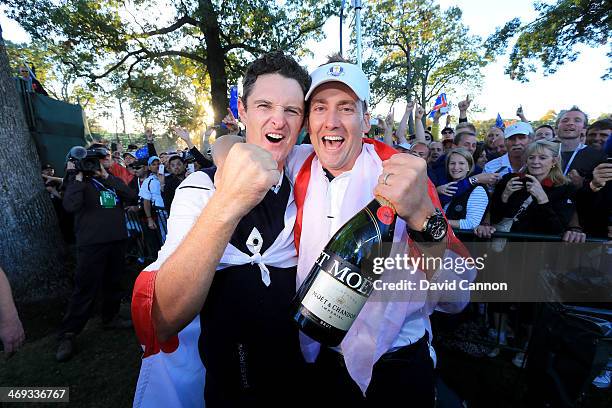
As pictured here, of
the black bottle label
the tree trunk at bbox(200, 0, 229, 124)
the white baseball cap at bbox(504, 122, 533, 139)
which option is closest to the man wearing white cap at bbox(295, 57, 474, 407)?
the black bottle label

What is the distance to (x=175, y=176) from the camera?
276 inches

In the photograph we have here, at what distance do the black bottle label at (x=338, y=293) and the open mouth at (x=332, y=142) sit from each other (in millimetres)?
777

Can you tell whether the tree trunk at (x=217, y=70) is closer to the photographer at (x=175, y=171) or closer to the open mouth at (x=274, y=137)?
the photographer at (x=175, y=171)

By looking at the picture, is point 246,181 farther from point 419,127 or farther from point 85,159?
point 419,127

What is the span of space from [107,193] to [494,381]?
5685mm

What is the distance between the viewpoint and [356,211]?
1.60m

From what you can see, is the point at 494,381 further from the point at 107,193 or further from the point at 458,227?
the point at 107,193

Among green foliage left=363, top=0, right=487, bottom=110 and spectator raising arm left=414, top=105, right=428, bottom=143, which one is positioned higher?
green foliage left=363, top=0, right=487, bottom=110

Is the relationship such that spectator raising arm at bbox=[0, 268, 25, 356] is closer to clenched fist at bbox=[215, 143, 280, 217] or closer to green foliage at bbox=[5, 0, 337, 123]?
clenched fist at bbox=[215, 143, 280, 217]

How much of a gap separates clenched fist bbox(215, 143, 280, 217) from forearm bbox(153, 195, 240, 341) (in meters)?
0.04

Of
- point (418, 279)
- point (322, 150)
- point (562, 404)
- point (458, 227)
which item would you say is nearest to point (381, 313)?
point (418, 279)

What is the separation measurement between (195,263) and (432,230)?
1016mm

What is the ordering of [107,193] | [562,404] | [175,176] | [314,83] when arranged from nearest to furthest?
[314,83]
[562,404]
[107,193]
[175,176]

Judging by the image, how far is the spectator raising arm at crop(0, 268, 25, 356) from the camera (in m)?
2.43
